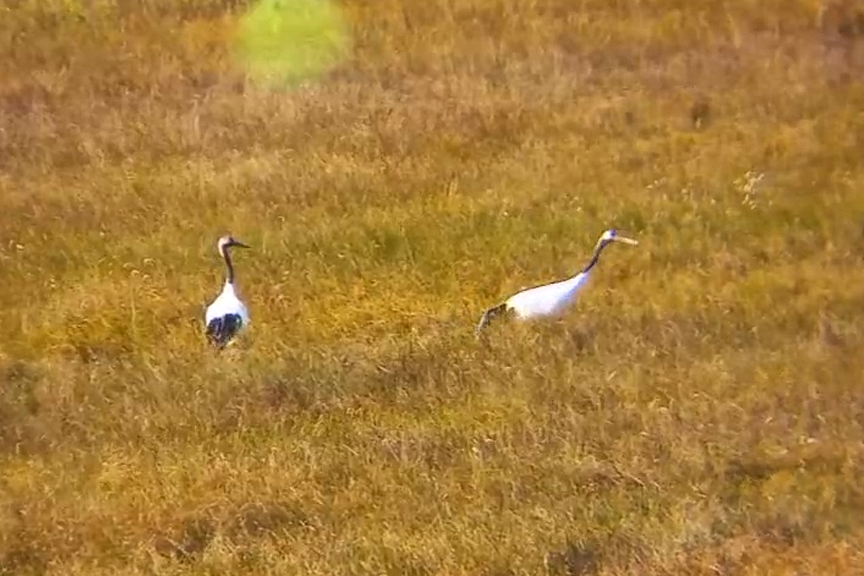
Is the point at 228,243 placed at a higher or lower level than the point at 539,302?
higher

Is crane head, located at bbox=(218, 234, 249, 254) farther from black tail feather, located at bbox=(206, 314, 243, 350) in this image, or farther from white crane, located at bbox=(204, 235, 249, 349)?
black tail feather, located at bbox=(206, 314, 243, 350)

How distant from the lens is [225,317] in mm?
8992

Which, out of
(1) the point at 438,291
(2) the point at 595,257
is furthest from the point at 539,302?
(1) the point at 438,291

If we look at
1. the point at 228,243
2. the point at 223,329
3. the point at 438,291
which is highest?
the point at 228,243

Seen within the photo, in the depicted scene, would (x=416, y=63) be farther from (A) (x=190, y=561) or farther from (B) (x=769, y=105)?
(A) (x=190, y=561)

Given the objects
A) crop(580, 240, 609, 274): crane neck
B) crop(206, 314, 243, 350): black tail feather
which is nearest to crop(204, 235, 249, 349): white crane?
crop(206, 314, 243, 350): black tail feather

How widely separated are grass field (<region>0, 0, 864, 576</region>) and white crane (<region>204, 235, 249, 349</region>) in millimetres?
125

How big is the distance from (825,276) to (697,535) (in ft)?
10.4

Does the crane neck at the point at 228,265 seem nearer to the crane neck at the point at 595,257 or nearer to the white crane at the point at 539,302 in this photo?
the white crane at the point at 539,302

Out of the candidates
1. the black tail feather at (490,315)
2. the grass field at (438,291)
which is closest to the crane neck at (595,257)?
the grass field at (438,291)

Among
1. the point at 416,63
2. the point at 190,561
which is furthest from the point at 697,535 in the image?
the point at 416,63

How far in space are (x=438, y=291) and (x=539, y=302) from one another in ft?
2.80

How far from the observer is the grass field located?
729 centimetres

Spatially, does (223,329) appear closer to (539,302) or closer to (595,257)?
(539,302)
